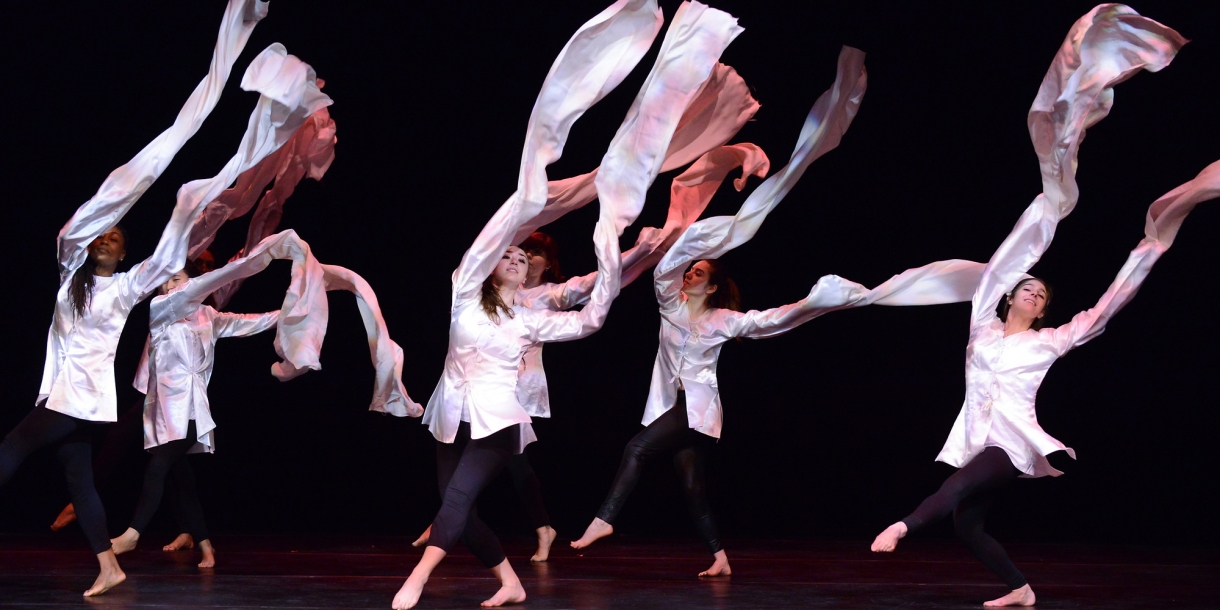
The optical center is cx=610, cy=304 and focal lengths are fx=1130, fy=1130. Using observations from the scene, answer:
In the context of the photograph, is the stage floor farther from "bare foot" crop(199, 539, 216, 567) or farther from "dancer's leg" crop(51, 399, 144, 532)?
"dancer's leg" crop(51, 399, 144, 532)

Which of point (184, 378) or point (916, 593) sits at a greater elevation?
point (184, 378)

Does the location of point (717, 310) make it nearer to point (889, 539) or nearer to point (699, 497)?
point (699, 497)

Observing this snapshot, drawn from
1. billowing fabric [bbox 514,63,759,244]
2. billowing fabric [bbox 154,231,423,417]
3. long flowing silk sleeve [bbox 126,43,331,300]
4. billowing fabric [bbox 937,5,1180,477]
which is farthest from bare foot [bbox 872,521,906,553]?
long flowing silk sleeve [bbox 126,43,331,300]

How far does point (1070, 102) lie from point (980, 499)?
1.32 metres

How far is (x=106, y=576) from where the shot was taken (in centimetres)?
354

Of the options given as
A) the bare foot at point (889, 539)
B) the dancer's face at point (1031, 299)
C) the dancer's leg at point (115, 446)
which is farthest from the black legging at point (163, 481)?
the dancer's face at point (1031, 299)

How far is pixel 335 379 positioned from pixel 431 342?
0.59 meters

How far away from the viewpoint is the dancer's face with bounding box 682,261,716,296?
171 inches

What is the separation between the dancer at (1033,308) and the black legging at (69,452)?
243 cm

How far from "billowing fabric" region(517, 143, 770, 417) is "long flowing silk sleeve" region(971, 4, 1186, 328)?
41.5 inches

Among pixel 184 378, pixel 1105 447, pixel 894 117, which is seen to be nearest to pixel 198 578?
pixel 184 378

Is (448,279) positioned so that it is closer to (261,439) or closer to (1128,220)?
(261,439)

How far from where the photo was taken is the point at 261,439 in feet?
20.5

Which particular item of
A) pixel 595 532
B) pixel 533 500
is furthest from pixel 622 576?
pixel 533 500
